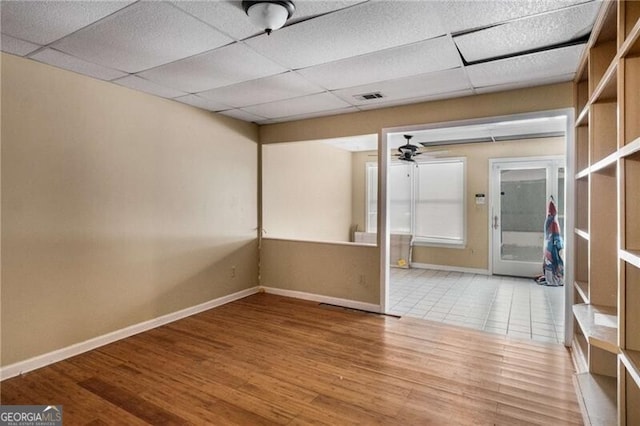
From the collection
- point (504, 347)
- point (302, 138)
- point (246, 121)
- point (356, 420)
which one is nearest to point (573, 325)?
point (504, 347)

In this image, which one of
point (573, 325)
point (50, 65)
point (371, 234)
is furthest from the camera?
point (371, 234)

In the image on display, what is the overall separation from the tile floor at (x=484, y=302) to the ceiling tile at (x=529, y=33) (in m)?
2.86

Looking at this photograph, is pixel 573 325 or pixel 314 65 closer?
pixel 314 65

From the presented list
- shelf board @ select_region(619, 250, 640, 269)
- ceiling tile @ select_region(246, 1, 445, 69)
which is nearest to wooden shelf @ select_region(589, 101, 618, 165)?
shelf board @ select_region(619, 250, 640, 269)

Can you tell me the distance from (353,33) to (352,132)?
86.2 inches

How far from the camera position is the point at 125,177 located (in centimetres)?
352

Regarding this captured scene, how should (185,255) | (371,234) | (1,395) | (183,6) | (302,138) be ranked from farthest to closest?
(371,234), (302,138), (185,255), (1,395), (183,6)

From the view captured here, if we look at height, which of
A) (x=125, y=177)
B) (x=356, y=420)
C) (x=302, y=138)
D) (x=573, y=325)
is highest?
(x=302, y=138)

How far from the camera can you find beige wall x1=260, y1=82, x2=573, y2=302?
11.7 feet

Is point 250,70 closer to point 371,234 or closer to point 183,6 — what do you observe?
point 183,6

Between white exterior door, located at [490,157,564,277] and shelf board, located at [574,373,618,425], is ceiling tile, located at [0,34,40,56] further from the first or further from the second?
white exterior door, located at [490,157,564,277]

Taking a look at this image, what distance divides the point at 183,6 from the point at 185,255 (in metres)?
2.86

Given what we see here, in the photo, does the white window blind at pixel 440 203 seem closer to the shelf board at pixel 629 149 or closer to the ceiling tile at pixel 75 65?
the shelf board at pixel 629 149

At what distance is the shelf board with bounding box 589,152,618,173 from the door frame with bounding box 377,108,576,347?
95 cm
